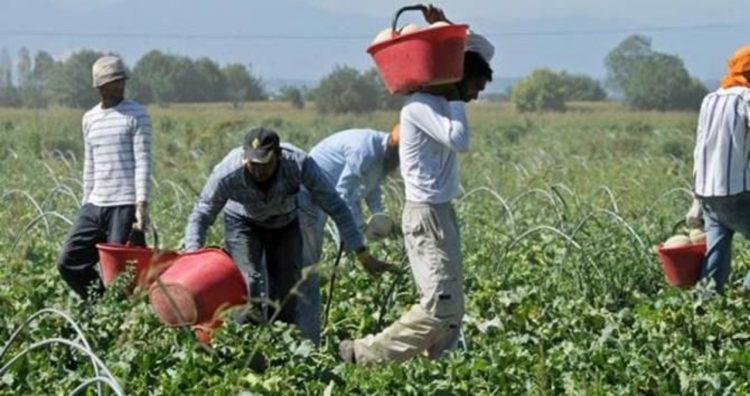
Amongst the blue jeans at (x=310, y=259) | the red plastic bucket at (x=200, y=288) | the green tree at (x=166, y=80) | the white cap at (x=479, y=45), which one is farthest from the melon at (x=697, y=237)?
Result: the green tree at (x=166, y=80)

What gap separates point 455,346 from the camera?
736 centimetres

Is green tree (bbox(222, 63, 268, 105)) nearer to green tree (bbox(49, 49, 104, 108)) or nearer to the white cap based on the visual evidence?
green tree (bbox(49, 49, 104, 108))

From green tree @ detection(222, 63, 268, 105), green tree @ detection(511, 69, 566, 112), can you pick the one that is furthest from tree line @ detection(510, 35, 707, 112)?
green tree @ detection(222, 63, 268, 105)

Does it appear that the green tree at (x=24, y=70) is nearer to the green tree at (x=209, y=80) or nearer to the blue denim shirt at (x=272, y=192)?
the green tree at (x=209, y=80)

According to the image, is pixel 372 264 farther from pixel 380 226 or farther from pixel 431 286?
pixel 380 226

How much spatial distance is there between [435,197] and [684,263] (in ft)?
7.01

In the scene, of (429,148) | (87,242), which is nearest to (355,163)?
(429,148)

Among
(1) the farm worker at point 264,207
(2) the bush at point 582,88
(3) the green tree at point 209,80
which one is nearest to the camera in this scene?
(1) the farm worker at point 264,207

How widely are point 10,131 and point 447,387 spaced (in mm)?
30967

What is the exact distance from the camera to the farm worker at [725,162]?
8430 mm

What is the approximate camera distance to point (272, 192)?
287 inches

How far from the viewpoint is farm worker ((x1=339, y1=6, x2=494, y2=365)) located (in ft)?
23.0

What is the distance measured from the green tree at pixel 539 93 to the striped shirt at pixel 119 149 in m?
61.6

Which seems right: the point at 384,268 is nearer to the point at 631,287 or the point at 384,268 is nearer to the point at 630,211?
the point at 631,287
